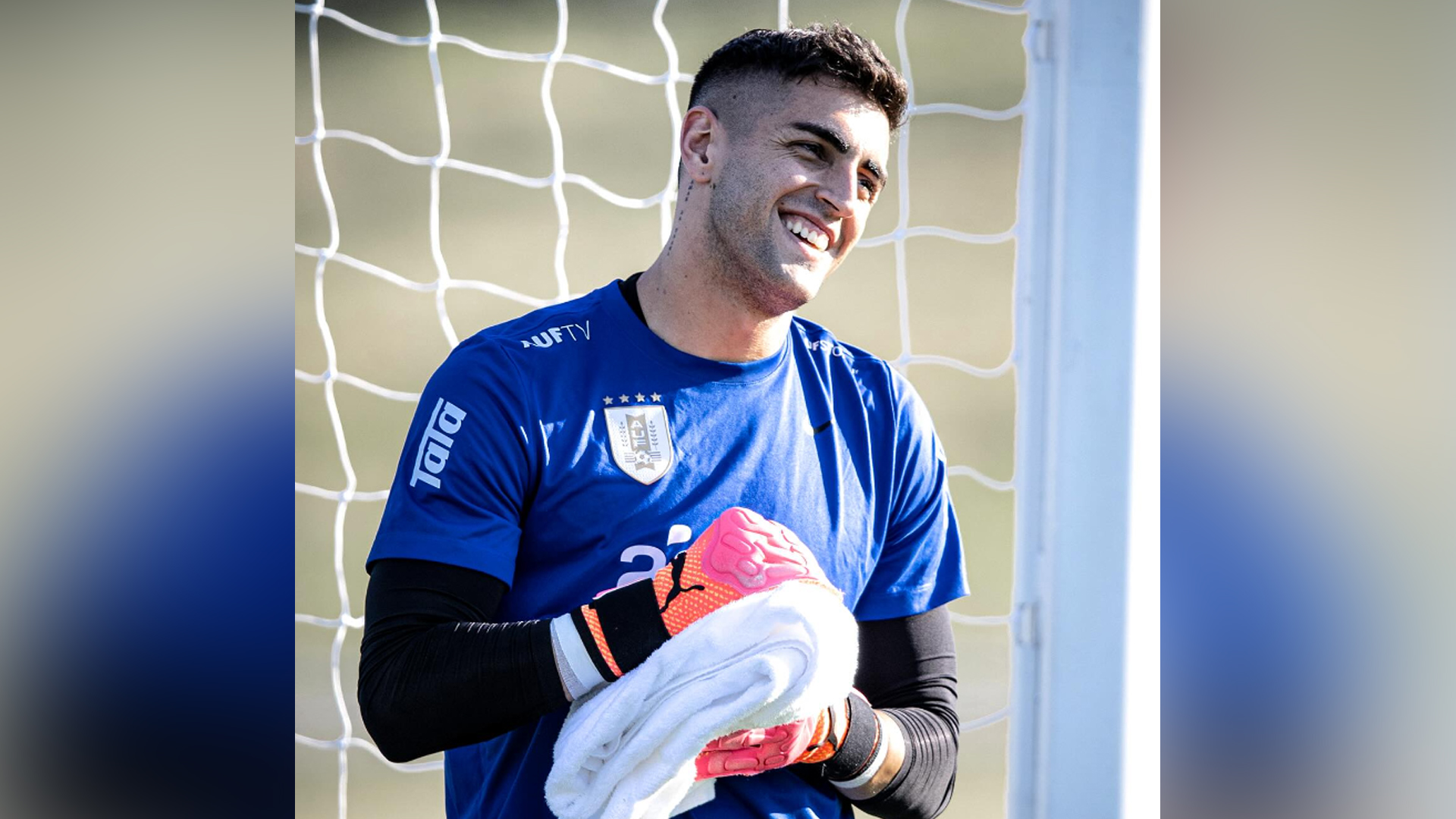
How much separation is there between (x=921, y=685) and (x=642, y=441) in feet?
1.54

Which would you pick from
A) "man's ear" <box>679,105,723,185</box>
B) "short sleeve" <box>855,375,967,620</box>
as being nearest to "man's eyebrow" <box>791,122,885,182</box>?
"man's ear" <box>679,105,723,185</box>

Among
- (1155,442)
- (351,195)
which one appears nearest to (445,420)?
(1155,442)

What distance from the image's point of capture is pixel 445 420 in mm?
1352

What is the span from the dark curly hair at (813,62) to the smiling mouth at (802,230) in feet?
0.57

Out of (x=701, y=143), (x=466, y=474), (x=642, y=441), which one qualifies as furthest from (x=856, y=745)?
(x=701, y=143)

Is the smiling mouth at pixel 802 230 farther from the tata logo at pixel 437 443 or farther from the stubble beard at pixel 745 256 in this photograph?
the tata logo at pixel 437 443

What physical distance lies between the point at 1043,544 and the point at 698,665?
2.53 feet

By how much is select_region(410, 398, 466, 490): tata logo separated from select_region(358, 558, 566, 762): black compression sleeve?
0.31 ft

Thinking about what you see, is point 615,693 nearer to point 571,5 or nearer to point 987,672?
point 987,672

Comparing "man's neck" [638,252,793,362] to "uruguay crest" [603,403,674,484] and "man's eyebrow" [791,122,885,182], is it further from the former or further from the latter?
"man's eyebrow" [791,122,885,182]

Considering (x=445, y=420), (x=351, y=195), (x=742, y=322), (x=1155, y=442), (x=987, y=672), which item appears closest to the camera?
(x=445, y=420)

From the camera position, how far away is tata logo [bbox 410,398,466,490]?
1.33 m

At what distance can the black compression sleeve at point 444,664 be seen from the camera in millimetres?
1240

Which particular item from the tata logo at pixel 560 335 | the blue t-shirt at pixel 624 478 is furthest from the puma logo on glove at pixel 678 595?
the tata logo at pixel 560 335
